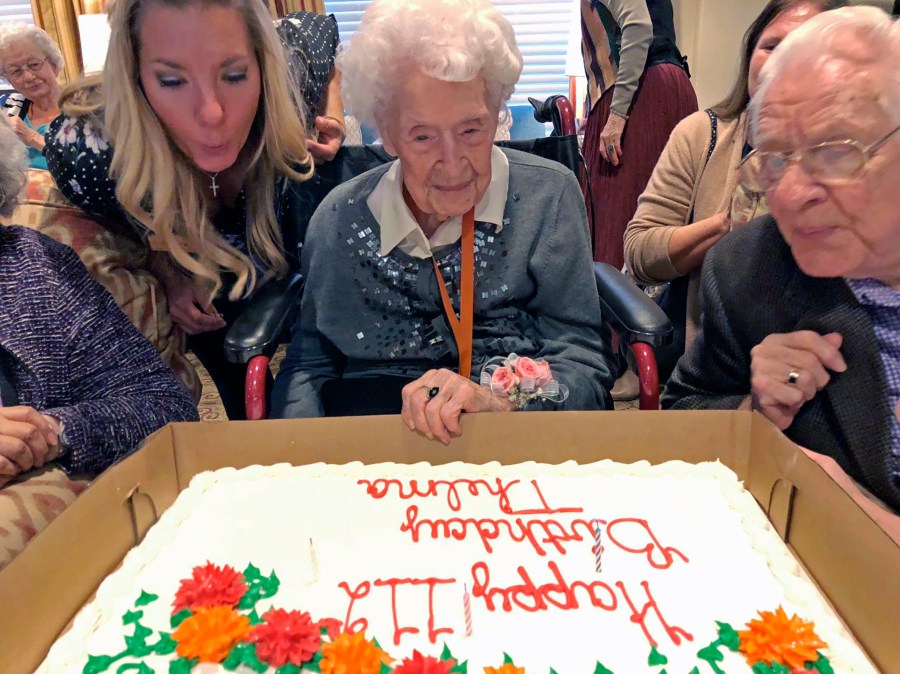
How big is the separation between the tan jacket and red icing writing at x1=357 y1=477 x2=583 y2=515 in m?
0.91

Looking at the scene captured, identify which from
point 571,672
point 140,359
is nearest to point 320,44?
point 140,359

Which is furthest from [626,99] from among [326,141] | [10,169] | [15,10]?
[15,10]

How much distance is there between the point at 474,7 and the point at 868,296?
0.81 metres

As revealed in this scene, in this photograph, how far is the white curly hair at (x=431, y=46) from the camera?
3.79 ft

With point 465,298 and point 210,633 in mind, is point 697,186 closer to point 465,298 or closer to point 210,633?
point 465,298

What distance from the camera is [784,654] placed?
2.45ft

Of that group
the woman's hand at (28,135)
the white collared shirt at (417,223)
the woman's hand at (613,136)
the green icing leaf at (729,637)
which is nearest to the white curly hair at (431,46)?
the white collared shirt at (417,223)

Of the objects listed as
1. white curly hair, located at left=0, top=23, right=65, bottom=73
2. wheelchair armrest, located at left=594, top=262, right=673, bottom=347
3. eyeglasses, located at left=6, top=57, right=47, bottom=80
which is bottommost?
wheelchair armrest, located at left=594, top=262, right=673, bottom=347

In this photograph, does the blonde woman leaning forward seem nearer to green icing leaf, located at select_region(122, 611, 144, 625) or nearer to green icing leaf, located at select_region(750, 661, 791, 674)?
green icing leaf, located at select_region(122, 611, 144, 625)

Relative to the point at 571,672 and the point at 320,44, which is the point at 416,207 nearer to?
the point at 320,44

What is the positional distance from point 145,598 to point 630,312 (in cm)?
97

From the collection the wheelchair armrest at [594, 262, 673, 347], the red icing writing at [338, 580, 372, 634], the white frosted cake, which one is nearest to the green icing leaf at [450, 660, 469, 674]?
the white frosted cake

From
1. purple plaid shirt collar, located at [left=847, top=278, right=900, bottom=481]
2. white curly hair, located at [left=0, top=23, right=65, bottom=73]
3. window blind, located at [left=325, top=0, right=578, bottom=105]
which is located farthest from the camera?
window blind, located at [left=325, top=0, right=578, bottom=105]

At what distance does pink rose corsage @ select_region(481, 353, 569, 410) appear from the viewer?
120 centimetres
